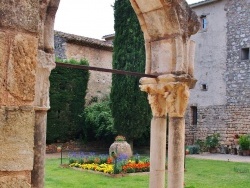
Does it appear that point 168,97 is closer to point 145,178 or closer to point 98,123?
point 145,178

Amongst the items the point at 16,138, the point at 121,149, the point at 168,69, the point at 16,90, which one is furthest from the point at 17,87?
the point at 121,149

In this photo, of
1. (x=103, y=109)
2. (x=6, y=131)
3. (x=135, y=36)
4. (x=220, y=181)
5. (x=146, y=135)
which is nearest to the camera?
(x=6, y=131)

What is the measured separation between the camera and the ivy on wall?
59.3 feet

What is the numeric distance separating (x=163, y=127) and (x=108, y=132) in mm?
12970

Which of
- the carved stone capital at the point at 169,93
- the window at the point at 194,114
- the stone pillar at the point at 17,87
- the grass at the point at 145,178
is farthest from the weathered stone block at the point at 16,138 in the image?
the window at the point at 194,114

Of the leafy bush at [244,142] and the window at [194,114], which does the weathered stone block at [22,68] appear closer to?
the leafy bush at [244,142]

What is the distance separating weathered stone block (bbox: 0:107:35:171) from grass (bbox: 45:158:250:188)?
7387mm

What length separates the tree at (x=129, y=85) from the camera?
54.2ft

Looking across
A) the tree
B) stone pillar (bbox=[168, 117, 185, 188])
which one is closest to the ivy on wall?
the tree

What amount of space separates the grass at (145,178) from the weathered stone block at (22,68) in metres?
7.48

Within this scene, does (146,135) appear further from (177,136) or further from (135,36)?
(177,136)

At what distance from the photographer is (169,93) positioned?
4887 mm

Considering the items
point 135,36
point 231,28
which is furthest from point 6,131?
point 231,28

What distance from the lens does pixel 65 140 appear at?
18.8 meters
